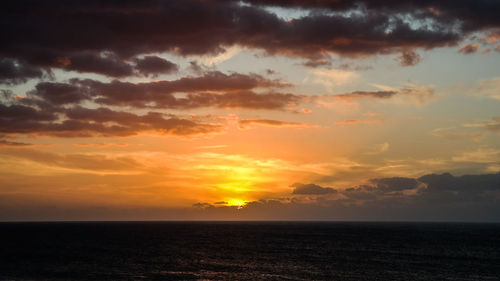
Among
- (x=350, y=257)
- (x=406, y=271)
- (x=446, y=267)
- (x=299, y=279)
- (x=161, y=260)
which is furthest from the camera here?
(x=350, y=257)

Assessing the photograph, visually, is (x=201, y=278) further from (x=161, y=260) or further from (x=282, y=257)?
(x=282, y=257)

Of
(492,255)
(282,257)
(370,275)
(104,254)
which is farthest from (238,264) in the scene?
(492,255)

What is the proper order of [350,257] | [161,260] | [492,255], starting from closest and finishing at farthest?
[161,260] < [350,257] < [492,255]

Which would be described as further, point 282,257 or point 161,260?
point 282,257

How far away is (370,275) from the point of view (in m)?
69.7

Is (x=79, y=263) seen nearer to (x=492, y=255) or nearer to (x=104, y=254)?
(x=104, y=254)

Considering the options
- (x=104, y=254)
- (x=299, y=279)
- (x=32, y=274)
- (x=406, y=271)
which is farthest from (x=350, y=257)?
(x=32, y=274)

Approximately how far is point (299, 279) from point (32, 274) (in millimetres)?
39358

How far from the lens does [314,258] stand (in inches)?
3652

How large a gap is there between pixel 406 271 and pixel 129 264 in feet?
154

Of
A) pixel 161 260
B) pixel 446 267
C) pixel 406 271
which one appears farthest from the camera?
pixel 161 260

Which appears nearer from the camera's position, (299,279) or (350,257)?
(299,279)

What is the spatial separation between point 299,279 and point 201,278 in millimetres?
14128

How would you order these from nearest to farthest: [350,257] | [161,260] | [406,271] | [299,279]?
[299,279], [406,271], [161,260], [350,257]
